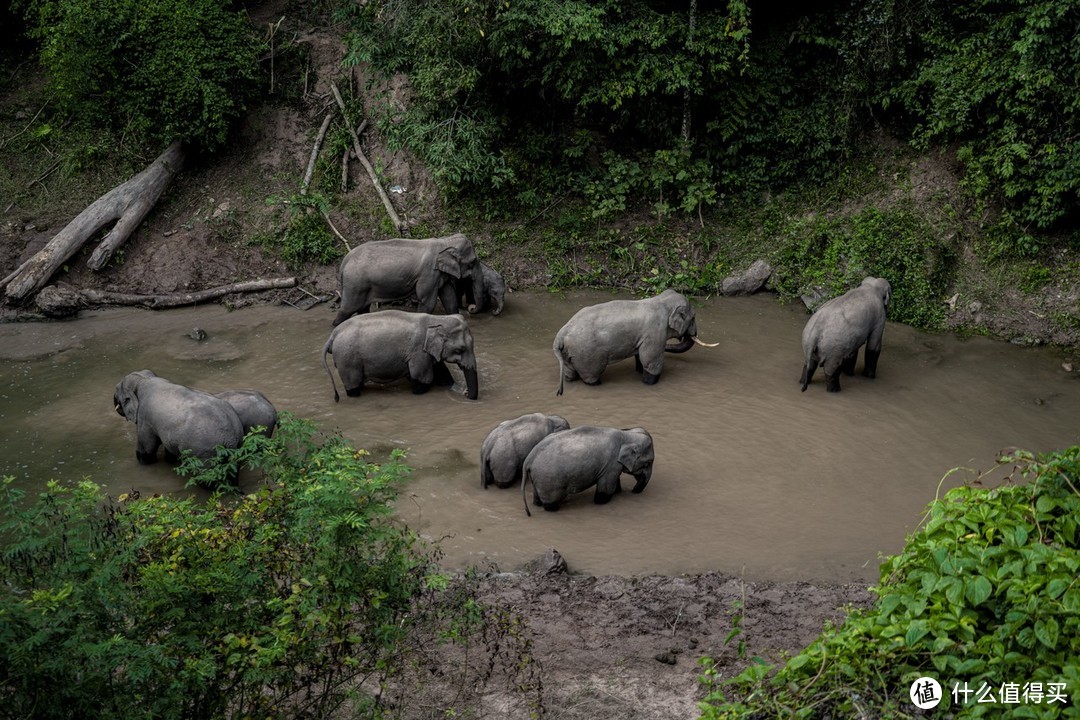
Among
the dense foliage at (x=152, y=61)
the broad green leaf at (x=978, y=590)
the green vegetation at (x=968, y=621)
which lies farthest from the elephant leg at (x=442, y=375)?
the broad green leaf at (x=978, y=590)

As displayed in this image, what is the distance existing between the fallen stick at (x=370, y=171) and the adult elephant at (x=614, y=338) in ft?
15.9

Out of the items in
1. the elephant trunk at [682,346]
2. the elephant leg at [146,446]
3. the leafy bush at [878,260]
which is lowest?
the elephant leg at [146,446]

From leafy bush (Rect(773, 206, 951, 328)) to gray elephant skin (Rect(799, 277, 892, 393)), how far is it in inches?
74.6

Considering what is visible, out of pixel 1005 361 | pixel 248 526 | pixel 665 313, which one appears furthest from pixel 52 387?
pixel 1005 361

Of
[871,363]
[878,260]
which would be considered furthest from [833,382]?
[878,260]

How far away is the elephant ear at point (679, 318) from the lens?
11.7 metres

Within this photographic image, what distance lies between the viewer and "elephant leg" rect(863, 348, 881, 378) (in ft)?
37.3

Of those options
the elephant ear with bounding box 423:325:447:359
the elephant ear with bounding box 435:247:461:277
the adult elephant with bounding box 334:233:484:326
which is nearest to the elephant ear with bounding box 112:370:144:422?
the elephant ear with bounding box 423:325:447:359

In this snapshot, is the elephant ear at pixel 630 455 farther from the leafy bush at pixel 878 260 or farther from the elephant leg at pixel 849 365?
the leafy bush at pixel 878 260

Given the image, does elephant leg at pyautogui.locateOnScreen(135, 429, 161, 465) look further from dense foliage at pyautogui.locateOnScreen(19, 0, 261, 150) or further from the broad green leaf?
the broad green leaf

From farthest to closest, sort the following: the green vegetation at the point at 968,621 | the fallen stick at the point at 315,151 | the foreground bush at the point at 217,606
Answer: the fallen stick at the point at 315,151 → the foreground bush at the point at 217,606 → the green vegetation at the point at 968,621

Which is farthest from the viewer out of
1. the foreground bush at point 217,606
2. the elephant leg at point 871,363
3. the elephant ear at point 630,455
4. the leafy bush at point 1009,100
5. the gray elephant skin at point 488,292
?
the gray elephant skin at point 488,292

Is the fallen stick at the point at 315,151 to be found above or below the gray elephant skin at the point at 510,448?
above

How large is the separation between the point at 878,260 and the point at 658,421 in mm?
4903
